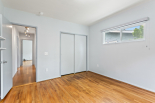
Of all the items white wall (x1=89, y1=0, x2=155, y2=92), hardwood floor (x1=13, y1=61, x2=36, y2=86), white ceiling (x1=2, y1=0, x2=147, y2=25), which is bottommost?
hardwood floor (x1=13, y1=61, x2=36, y2=86)

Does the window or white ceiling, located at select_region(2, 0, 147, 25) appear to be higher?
white ceiling, located at select_region(2, 0, 147, 25)

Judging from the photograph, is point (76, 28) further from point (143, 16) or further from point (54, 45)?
point (143, 16)

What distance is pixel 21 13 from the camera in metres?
2.64

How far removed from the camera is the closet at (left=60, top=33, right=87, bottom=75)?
3.62 m

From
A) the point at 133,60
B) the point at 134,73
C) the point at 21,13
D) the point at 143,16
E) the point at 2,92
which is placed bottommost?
the point at 2,92

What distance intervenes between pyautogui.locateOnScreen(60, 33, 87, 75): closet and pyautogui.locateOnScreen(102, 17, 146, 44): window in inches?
52.0

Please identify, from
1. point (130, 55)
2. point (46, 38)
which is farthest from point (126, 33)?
point (46, 38)

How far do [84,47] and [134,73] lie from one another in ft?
8.34

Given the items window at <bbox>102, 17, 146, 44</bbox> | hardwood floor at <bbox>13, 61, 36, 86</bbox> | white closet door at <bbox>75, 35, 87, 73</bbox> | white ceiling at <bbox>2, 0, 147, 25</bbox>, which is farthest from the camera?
white closet door at <bbox>75, 35, 87, 73</bbox>

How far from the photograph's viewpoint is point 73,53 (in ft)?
12.9

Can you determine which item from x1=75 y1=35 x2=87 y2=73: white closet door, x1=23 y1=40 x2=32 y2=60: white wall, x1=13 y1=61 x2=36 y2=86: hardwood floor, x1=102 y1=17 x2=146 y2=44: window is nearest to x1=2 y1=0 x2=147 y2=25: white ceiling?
x1=102 y1=17 x2=146 y2=44: window

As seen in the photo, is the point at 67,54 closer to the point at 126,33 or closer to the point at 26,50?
the point at 126,33

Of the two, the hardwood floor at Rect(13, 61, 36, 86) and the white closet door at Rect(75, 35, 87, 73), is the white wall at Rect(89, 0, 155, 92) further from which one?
the hardwood floor at Rect(13, 61, 36, 86)

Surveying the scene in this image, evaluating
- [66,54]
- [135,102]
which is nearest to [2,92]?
[66,54]
